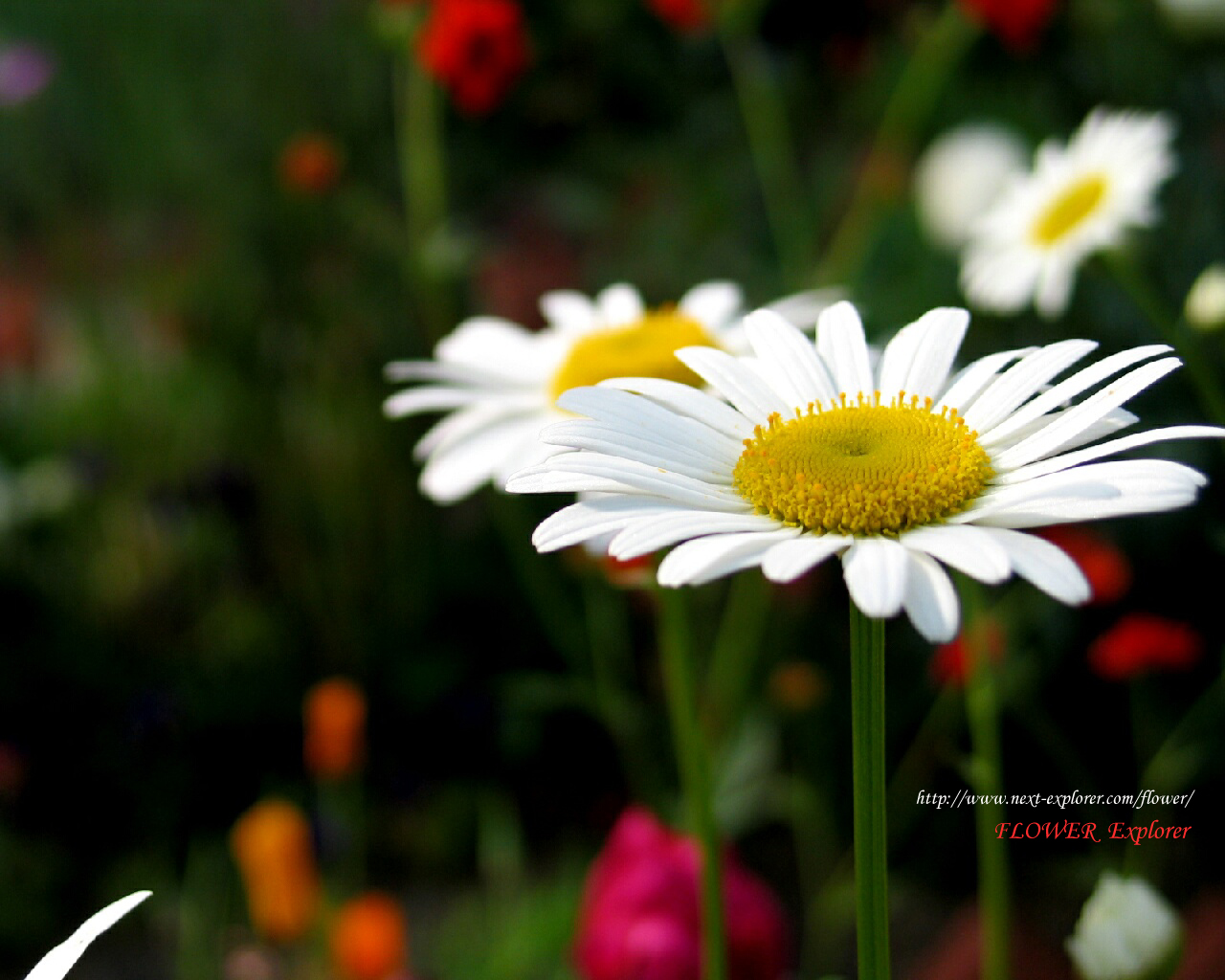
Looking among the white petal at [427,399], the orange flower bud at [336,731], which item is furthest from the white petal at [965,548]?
the orange flower bud at [336,731]

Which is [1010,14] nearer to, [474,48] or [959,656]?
[474,48]

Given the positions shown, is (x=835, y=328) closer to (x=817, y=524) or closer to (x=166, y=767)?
(x=817, y=524)

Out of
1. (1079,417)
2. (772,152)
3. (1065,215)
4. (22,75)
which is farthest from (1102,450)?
A: (22,75)

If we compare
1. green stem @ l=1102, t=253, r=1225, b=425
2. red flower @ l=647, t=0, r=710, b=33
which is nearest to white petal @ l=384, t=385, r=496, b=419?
green stem @ l=1102, t=253, r=1225, b=425

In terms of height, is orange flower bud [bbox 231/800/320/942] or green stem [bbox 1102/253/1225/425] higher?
green stem [bbox 1102/253/1225/425]

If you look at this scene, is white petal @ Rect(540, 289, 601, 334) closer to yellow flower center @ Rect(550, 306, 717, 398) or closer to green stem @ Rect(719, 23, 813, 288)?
yellow flower center @ Rect(550, 306, 717, 398)

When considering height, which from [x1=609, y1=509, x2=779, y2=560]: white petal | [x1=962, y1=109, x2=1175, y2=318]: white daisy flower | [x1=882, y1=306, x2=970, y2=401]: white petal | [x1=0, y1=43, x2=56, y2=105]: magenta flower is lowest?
[x1=609, y1=509, x2=779, y2=560]: white petal
